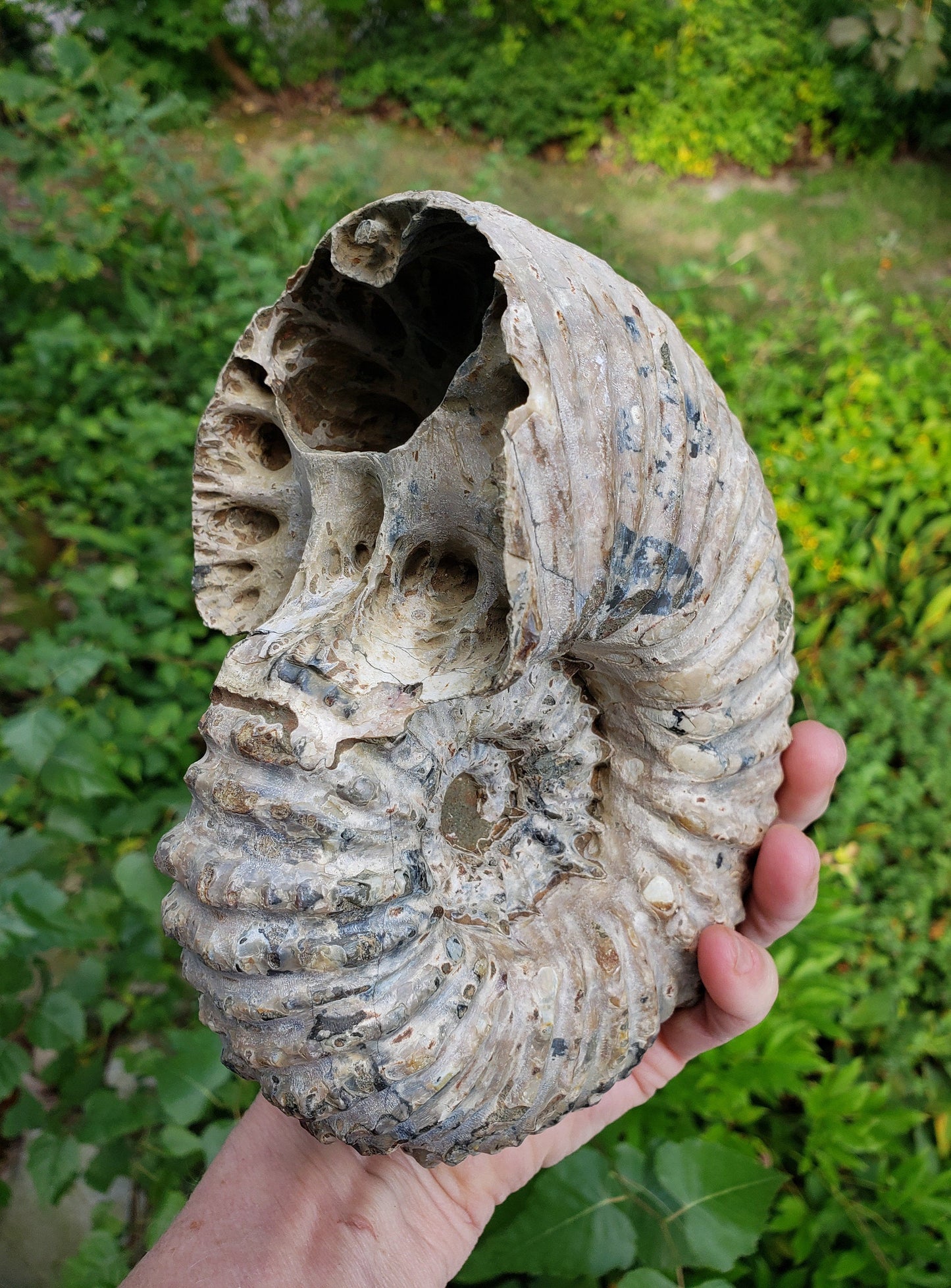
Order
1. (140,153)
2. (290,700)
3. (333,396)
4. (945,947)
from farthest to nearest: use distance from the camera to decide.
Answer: (140,153), (945,947), (333,396), (290,700)

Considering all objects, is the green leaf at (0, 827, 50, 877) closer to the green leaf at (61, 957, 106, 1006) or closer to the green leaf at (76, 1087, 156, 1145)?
the green leaf at (61, 957, 106, 1006)

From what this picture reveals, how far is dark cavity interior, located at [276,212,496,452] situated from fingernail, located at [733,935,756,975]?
0.70m

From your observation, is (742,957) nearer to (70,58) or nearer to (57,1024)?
(57,1024)

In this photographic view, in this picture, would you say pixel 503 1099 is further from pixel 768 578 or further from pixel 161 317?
pixel 161 317

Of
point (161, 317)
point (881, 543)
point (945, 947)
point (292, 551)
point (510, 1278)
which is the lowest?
point (510, 1278)

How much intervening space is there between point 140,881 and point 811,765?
0.93 m

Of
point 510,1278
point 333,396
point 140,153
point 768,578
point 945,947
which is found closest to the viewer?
point 768,578

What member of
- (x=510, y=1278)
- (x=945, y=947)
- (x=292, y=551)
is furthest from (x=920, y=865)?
(x=292, y=551)

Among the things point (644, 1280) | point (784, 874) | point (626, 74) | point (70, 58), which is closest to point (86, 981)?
point (644, 1280)

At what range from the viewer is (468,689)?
71cm

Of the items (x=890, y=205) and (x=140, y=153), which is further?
(x=890, y=205)

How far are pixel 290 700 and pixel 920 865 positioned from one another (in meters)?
1.74

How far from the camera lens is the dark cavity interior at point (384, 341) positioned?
32.7 inches

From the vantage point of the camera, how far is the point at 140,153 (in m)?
2.67
